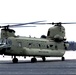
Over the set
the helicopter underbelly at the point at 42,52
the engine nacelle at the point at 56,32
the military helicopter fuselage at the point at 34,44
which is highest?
the engine nacelle at the point at 56,32

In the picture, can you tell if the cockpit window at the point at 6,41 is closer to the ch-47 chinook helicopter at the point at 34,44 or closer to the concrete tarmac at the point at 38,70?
the ch-47 chinook helicopter at the point at 34,44

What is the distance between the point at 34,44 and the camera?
38719mm

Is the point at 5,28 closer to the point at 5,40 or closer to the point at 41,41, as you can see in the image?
the point at 5,40

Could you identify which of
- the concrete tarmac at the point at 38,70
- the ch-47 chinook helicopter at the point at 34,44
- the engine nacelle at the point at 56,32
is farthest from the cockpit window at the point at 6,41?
the engine nacelle at the point at 56,32

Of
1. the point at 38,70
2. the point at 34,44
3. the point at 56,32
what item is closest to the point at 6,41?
the point at 34,44

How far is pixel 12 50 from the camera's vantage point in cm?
3628

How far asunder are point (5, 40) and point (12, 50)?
1.44m

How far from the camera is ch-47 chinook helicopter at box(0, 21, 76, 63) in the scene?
36.0m

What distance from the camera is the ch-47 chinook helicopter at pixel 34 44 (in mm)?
36031

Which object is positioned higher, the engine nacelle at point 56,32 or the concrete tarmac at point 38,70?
the engine nacelle at point 56,32

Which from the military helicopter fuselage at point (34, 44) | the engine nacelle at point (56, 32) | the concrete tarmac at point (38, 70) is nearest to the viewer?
the concrete tarmac at point (38, 70)

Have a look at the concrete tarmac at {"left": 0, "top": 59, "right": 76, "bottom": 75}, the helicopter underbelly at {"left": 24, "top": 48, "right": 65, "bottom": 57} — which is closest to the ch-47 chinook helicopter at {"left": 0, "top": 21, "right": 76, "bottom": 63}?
the helicopter underbelly at {"left": 24, "top": 48, "right": 65, "bottom": 57}

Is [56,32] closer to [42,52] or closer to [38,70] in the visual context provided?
[42,52]

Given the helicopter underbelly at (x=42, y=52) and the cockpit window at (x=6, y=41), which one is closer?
the cockpit window at (x=6, y=41)
